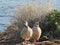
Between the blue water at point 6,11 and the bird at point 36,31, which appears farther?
the blue water at point 6,11

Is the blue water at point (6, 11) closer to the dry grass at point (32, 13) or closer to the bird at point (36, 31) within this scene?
the dry grass at point (32, 13)

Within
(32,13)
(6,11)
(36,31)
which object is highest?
(6,11)

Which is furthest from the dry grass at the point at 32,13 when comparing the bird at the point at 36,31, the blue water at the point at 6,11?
the bird at the point at 36,31

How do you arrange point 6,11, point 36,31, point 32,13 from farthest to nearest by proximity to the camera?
1. point 6,11
2. point 32,13
3. point 36,31

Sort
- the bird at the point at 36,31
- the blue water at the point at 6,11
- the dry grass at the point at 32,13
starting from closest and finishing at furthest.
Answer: the bird at the point at 36,31 < the dry grass at the point at 32,13 < the blue water at the point at 6,11

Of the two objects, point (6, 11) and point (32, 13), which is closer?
point (32, 13)

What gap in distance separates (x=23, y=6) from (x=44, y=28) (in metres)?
1.26

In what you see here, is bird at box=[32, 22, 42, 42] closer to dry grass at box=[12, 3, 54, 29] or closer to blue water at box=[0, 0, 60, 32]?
dry grass at box=[12, 3, 54, 29]

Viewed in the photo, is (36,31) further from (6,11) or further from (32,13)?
(6,11)

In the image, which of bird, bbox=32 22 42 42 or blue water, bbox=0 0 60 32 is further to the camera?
blue water, bbox=0 0 60 32

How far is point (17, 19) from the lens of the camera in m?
11.7

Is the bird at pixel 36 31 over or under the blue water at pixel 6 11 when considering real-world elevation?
under

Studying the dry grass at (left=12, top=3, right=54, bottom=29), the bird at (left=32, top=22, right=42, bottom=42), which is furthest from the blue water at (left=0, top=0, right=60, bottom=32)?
the bird at (left=32, top=22, right=42, bottom=42)

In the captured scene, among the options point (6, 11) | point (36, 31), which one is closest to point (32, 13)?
point (36, 31)
